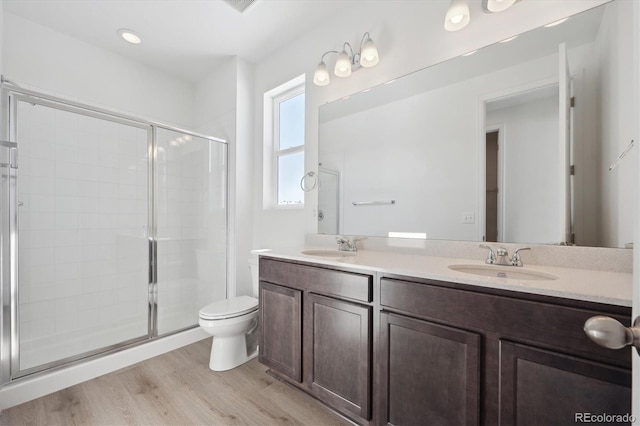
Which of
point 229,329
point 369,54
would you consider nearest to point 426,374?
point 229,329

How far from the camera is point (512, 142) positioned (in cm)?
137

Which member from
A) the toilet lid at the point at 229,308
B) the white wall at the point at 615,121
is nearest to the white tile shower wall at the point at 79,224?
the toilet lid at the point at 229,308

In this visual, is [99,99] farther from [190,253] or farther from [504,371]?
[504,371]

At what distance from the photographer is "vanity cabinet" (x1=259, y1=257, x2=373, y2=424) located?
1.25 meters

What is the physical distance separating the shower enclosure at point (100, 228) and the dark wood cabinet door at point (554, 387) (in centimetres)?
242

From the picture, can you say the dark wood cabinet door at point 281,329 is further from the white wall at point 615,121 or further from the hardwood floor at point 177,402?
the white wall at point 615,121

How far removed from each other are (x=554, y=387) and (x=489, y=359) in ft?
0.56

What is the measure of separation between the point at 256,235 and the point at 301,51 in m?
1.75

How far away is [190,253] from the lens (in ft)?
8.98

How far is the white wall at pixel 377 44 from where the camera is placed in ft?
4.55

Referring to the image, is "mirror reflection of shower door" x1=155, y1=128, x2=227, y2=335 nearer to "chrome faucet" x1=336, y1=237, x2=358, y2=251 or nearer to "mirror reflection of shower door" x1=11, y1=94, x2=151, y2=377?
"mirror reflection of shower door" x1=11, y1=94, x2=151, y2=377

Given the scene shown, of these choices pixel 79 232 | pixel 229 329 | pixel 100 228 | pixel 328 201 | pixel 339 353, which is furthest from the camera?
pixel 100 228

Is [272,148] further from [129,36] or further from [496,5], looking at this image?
[496,5]

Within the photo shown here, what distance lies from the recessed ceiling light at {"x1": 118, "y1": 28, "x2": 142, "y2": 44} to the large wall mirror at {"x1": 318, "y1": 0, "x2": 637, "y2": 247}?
203cm
